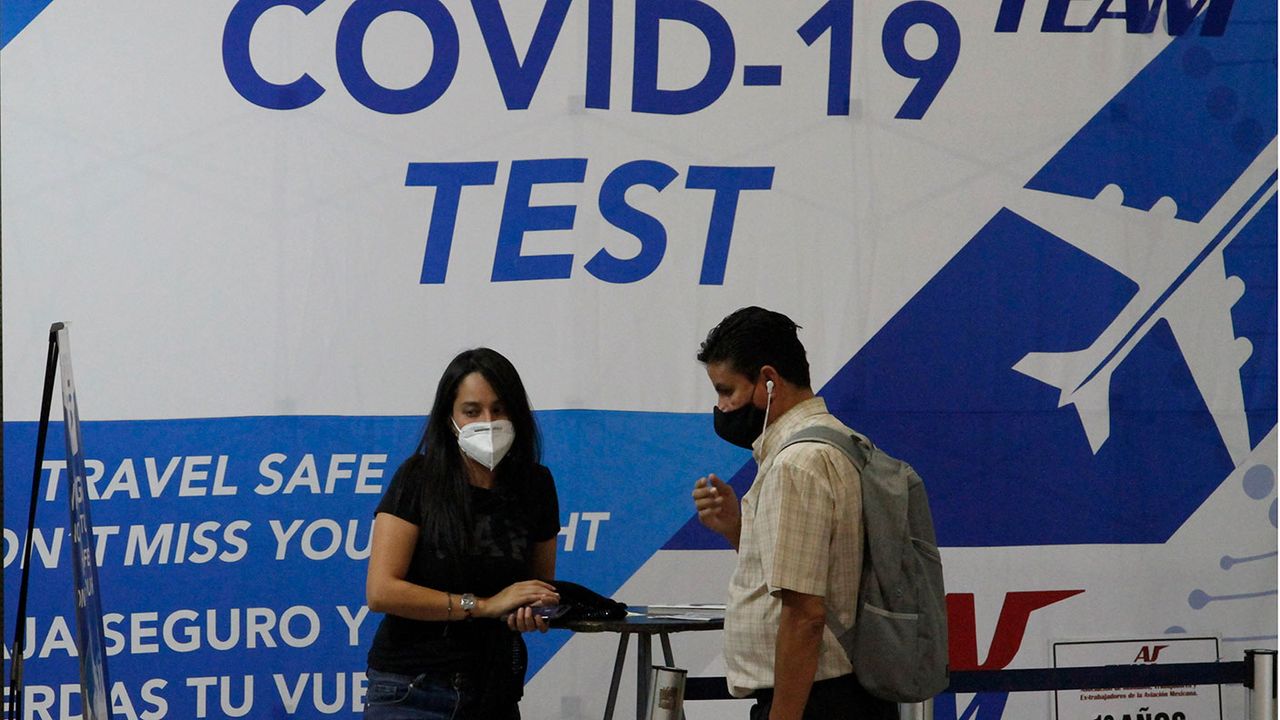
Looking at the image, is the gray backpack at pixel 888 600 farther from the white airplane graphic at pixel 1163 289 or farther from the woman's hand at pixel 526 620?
the white airplane graphic at pixel 1163 289

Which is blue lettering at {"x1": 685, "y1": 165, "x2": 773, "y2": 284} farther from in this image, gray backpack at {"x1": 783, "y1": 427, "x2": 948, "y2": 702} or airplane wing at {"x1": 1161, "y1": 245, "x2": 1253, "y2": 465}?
gray backpack at {"x1": 783, "y1": 427, "x2": 948, "y2": 702}

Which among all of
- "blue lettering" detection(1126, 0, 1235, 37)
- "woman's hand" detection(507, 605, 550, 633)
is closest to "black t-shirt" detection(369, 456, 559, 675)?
"woman's hand" detection(507, 605, 550, 633)

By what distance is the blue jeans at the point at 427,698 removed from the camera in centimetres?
235

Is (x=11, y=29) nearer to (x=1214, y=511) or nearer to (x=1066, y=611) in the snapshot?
(x=1066, y=611)

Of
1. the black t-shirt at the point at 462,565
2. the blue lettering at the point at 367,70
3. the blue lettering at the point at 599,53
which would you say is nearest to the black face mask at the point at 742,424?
the black t-shirt at the point at 462,565

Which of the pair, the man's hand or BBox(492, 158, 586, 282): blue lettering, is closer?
the man's hand

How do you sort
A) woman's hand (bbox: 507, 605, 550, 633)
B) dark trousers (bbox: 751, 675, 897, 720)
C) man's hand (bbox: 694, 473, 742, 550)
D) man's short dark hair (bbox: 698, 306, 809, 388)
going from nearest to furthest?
dark trousers (bbox: 751, 675, 897, 720) < man's short dark hair (bbox: 698, 306, 809, 388) < woman's hand (bbox: 507, 605, 550, 633) < man's hand (bbox: 694, 473, 742, 550)

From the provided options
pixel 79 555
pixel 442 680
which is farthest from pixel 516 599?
pixel 79 555

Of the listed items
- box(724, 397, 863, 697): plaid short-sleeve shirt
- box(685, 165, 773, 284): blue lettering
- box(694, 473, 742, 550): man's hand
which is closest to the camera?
box(724, 397, 863, 697): plaid short-sleeve shirt

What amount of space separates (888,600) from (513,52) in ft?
7.48

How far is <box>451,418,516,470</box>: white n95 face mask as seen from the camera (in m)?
2.54

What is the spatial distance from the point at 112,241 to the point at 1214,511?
344 cm

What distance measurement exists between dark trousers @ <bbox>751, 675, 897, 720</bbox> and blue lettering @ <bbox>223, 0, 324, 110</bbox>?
2397 mm

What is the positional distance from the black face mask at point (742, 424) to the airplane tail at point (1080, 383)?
1.98 metres
